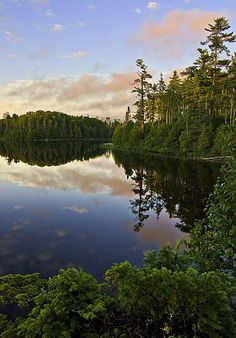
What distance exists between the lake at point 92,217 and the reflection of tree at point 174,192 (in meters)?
0.05

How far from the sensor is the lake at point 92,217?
37.3 feet

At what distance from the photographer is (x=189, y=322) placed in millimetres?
4746

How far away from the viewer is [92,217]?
16.8 meters

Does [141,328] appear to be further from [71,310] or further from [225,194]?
[225,194]

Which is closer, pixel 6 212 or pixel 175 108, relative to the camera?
pixel 6 212

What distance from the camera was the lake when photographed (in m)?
11.4

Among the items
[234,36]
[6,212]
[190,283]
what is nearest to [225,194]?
[190,283]

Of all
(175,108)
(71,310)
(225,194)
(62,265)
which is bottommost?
(62,265)

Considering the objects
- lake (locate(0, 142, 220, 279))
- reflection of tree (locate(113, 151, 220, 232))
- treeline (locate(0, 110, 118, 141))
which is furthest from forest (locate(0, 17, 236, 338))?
treeline (locate(0, 110, 118, 141))

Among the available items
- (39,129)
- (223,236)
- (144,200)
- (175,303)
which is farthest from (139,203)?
(39,129)

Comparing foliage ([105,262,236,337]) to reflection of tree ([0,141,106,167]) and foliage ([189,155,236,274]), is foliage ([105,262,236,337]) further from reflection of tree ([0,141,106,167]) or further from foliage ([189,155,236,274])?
reflection of tree ([0,141,106,167])

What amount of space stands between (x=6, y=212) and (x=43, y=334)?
13.9 m

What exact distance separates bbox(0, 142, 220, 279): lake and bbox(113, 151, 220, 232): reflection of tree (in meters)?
0.05

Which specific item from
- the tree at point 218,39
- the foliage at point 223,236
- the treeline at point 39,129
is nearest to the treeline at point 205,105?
the tree at point 218,39
